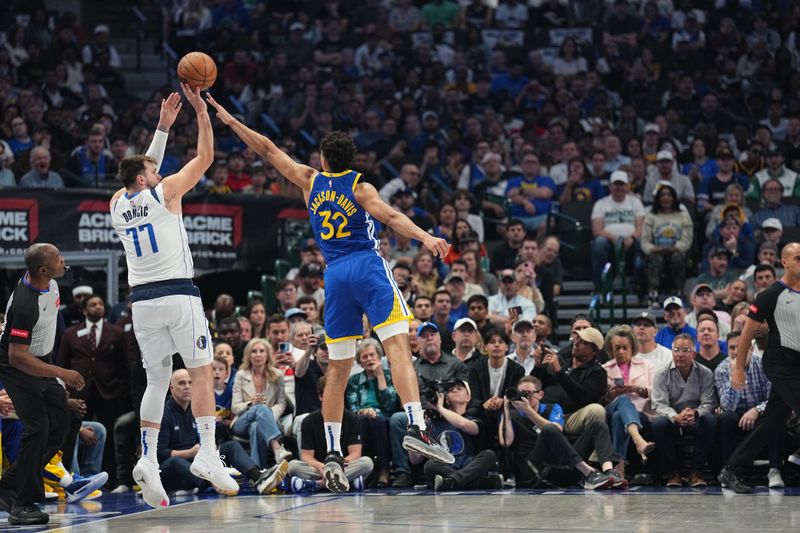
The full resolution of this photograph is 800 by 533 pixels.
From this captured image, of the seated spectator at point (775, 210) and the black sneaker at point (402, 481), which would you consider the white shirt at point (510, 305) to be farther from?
the seated spectator at point (775, 210)

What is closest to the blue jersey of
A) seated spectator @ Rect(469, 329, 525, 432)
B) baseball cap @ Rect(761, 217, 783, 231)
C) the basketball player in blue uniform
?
the basketball player in blue uniform

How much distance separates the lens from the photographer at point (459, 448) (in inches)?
501

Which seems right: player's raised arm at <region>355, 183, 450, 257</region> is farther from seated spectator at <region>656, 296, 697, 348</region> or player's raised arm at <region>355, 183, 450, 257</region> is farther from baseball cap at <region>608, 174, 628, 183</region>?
baseball cap at <region>608, 174, 628, 183</region>

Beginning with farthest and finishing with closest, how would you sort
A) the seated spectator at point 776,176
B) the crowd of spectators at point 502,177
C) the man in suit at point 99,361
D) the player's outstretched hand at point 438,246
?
the seated spectator at point 776,176, the man in suit at point 99,361, the crowd of spectators at point 502,177, the player's outstretched hand at point 438,246

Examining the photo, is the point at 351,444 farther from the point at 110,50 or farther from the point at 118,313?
the point at 110,50

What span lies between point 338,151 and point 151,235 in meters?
1.66

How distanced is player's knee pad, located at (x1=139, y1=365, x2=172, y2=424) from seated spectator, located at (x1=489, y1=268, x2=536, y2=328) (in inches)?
232

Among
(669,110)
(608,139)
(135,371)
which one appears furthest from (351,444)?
(669,110)

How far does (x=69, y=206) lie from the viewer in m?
17.1

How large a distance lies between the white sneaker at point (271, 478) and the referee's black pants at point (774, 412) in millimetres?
4301

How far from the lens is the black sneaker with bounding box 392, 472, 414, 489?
13.3 meters

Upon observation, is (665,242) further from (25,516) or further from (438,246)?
(25,516)

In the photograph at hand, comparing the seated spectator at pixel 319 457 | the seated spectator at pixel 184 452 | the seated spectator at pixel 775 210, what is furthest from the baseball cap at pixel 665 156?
the seated spectator at pixel 184 452

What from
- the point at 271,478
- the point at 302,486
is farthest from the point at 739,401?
the point at 271,478
